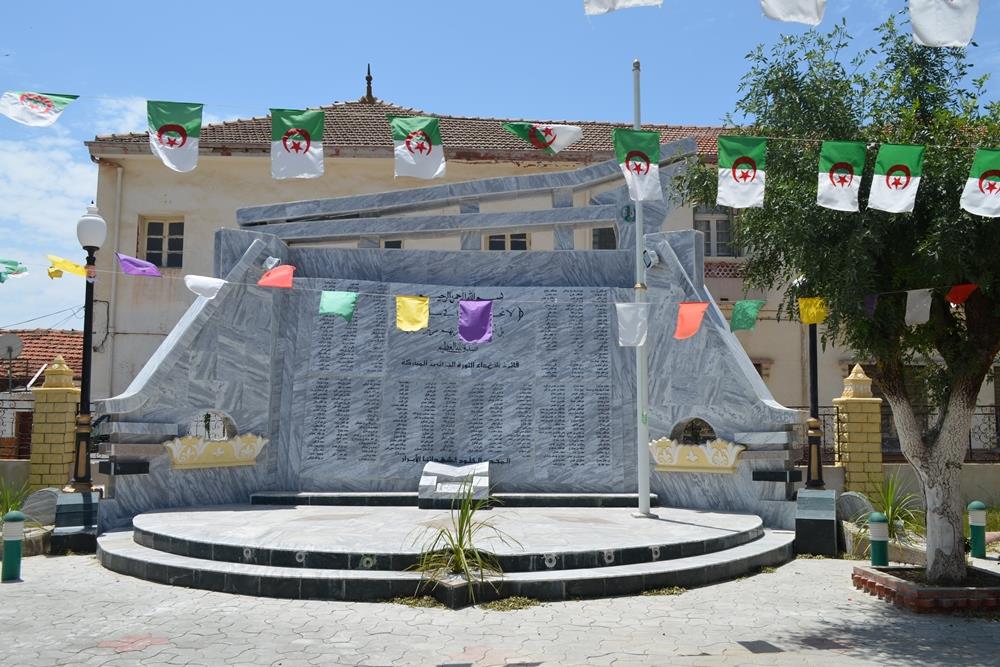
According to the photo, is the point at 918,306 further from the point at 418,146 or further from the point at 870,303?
the point at 418,146

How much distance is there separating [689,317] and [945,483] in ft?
12.7

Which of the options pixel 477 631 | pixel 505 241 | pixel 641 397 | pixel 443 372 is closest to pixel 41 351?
pixel 505 241

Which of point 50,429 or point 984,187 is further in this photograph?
point 50,429

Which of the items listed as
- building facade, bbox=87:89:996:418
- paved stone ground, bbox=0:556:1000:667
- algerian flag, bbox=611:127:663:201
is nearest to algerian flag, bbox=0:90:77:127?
paved stone ground, bbox=0:556:1000:667

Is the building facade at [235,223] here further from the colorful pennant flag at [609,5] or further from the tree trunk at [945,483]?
the colorful pennant flag at [609,5]

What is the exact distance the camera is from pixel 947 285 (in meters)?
7.05

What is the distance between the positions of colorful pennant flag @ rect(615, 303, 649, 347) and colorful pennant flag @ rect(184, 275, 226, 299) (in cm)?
550

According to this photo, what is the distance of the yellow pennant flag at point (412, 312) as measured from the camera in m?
11.5

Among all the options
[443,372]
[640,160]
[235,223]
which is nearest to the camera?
[640,160]

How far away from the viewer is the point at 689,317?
10.7m

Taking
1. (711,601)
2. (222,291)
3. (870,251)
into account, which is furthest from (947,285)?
(222,291)

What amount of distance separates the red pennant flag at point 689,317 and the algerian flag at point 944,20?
14.8 feet

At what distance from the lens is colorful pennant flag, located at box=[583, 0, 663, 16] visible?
22.6 ft

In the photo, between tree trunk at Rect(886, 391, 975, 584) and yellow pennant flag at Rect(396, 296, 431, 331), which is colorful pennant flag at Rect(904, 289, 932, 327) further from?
yellow pennant flag at Rect(396, 296, 431, 331)
